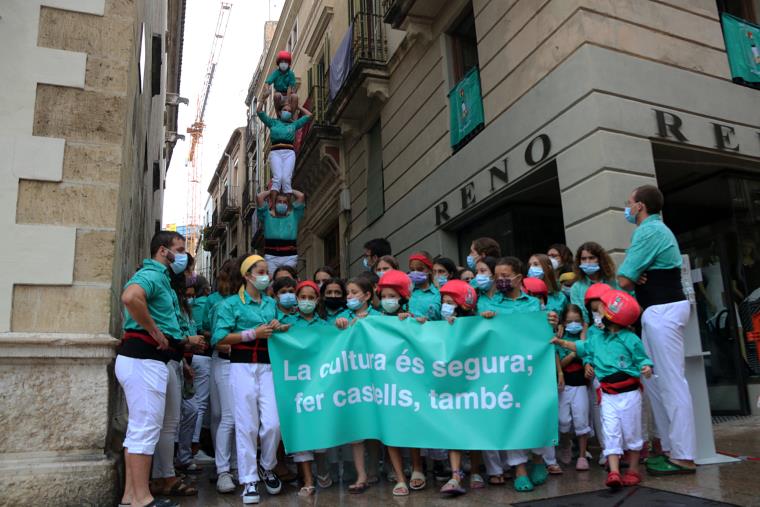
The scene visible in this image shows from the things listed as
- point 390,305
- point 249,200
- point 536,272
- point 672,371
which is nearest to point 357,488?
point 390,305

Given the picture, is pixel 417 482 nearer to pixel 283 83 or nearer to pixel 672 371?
pixel 672 371

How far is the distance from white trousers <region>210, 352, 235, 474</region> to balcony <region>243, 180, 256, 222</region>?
25.4m

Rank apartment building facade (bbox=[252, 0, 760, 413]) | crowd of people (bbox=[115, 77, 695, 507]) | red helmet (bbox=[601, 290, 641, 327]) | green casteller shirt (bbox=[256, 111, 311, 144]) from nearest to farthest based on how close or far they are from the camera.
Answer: crowd of people (bbox=[115, 77, 695, 507]), red helmet (bbox=[601, 290, 641, 327]), apartment building facade (bbox=[252, 0, 760, 413]), green casteller shirt (bbox=[256, 111, 311, 144])

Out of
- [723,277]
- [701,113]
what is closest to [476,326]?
[701,113]

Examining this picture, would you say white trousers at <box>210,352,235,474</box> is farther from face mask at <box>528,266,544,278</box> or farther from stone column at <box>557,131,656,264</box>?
stone column at <box>557,131,656,264</box>

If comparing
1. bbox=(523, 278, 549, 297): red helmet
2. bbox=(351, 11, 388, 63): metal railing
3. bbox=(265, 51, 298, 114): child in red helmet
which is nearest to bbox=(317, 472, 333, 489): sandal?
bbox=(523, 278, 549, 297): red helmet

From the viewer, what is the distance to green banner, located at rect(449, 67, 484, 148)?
10.2 meters

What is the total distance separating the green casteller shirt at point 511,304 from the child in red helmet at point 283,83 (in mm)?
6005

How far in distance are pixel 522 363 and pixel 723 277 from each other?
5.81 metres

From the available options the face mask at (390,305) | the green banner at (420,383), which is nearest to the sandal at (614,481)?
the green banner at (420,383)

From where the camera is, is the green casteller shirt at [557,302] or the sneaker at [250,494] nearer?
the sneaker at [250,494]

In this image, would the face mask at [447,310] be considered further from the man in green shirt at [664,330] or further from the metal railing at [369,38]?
the metal railing at [369,38]

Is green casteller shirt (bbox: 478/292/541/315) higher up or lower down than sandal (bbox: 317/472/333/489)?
higher up

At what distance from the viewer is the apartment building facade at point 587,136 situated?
25.0ft
